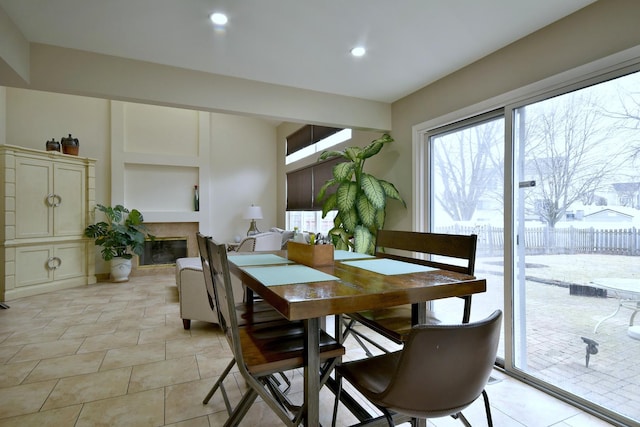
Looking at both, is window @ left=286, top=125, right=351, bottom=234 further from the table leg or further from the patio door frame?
the table leg

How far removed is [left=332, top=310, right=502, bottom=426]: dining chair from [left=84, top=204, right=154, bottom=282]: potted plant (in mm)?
5469

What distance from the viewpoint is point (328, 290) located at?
116 centimetres

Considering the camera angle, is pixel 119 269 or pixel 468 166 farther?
pixel 119 269

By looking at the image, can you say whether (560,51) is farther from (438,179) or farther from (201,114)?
(201,114)

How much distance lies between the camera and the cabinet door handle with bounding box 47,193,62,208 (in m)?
4.64

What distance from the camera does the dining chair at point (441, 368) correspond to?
857 millimetres

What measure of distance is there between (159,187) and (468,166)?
5.47 m

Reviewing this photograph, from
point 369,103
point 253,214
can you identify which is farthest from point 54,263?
point 369,103

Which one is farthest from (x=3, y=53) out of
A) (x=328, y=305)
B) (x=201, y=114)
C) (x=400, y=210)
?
(x=201, y=114)

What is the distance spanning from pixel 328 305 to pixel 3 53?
2524 mm

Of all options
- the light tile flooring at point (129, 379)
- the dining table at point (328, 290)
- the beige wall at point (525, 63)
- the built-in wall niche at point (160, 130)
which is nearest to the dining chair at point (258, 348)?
the dining table at point (328, 290)

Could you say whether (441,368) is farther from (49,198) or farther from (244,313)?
(49,198)

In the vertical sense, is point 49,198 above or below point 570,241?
above

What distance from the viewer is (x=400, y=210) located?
136 inches
